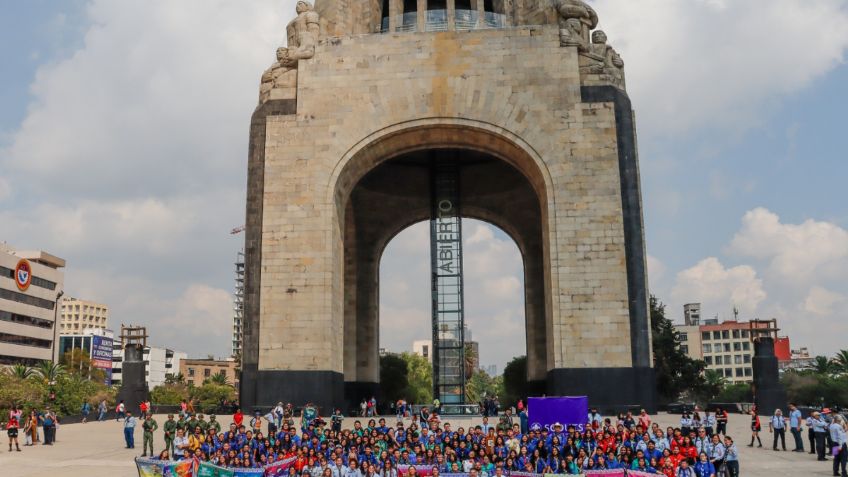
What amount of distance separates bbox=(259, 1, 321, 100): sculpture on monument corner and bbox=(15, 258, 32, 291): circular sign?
1949 inches

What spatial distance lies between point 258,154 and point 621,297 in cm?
1302

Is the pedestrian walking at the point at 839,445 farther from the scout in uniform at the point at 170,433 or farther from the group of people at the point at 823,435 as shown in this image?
the scout in uniform at the point at 170,433

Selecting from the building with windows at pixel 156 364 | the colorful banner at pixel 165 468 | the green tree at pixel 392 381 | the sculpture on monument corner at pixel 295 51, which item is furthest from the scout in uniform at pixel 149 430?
the building with windows at pixel 156 364

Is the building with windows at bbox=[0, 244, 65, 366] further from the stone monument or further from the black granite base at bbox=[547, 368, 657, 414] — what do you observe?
the black granite base at bbox=[547, 368, 657, 414]

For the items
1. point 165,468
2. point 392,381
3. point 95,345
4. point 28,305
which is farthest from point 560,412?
point 95,345

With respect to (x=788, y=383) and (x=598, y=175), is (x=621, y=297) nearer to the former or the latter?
(x=598, y=175)

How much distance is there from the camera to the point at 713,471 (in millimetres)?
13312

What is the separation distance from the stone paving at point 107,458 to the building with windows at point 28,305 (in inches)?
1727

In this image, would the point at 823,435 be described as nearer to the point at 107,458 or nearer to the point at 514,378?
the point at 107,458

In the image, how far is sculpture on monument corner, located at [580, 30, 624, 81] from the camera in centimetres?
2630

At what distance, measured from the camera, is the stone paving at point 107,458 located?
645 inches

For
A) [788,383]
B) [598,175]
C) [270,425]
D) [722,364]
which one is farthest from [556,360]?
[722,364]

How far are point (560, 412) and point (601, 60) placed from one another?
541 inches

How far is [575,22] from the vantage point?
2664cm
